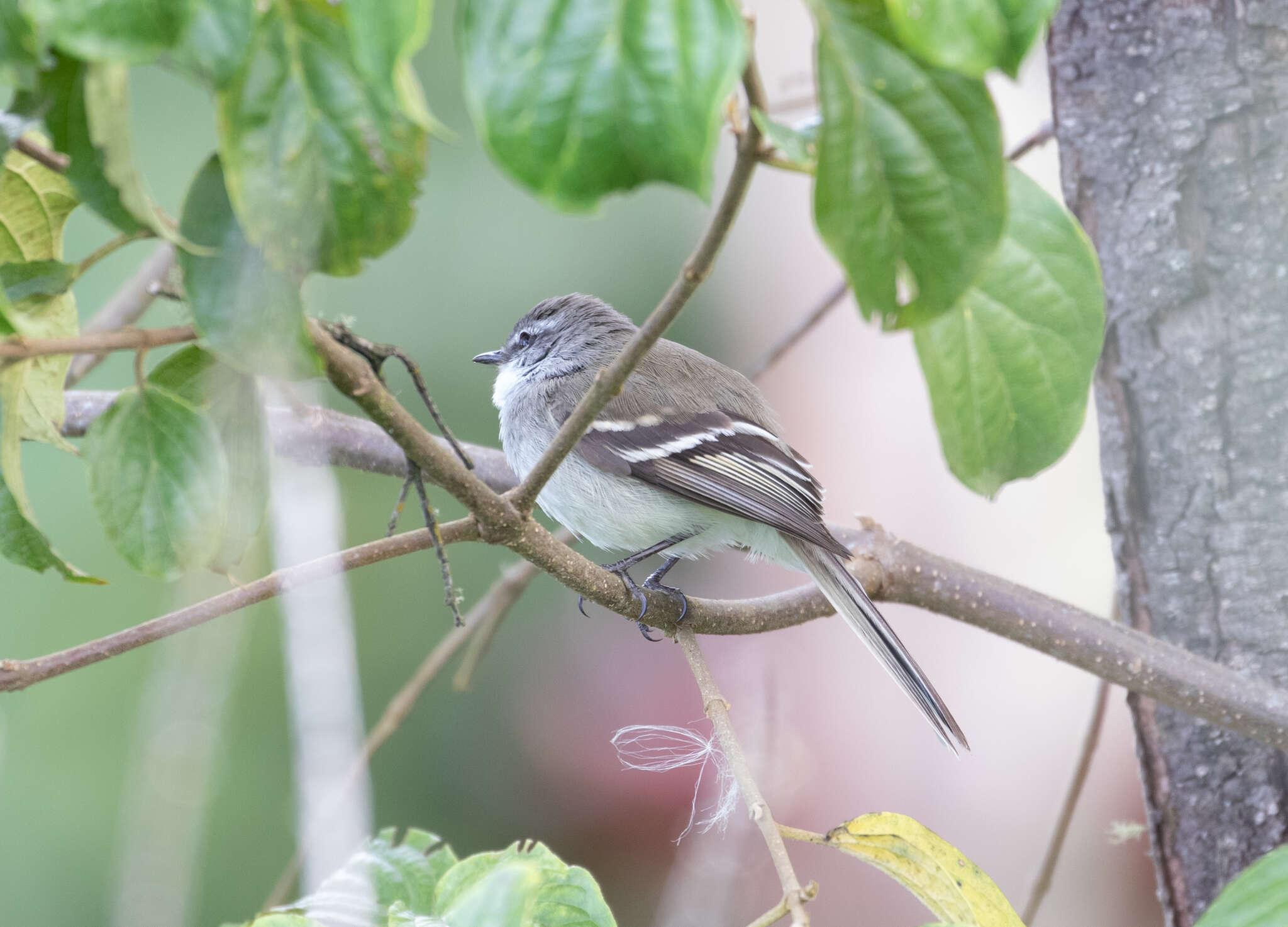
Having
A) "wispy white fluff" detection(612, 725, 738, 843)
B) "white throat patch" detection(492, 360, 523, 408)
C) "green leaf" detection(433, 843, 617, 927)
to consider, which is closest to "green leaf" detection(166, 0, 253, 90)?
"green leaf" detection(433, 843, 617, 927)

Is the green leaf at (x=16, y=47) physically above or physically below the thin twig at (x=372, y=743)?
above

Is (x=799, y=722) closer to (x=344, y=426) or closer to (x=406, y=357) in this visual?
(x=344, y=426)

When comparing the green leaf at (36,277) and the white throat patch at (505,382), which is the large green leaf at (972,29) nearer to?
the green leaf at (36,277)

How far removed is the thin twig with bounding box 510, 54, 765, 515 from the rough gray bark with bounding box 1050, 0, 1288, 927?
1046 mm

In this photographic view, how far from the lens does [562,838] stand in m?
2.99

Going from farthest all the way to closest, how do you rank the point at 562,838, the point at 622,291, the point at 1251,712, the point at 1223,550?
the point at 622,291
the point at 562,838
the point at 1223,550
the point at 1251,712

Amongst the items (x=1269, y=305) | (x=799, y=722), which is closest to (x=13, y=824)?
(x=799, y=722)

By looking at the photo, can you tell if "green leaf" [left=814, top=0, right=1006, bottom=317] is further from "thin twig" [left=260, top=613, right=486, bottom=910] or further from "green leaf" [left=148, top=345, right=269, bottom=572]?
"thin twig" [left=260, top=613, right=486, bottom=910]

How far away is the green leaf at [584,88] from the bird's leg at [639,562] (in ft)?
2.85

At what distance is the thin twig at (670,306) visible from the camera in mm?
573

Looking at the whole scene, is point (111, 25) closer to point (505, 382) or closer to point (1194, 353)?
point (1194, 353)

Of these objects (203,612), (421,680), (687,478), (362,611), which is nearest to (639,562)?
(687,478)

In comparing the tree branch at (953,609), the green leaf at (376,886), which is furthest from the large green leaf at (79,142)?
the green leaf at (376,886)

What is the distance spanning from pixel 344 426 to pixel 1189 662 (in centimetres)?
127
